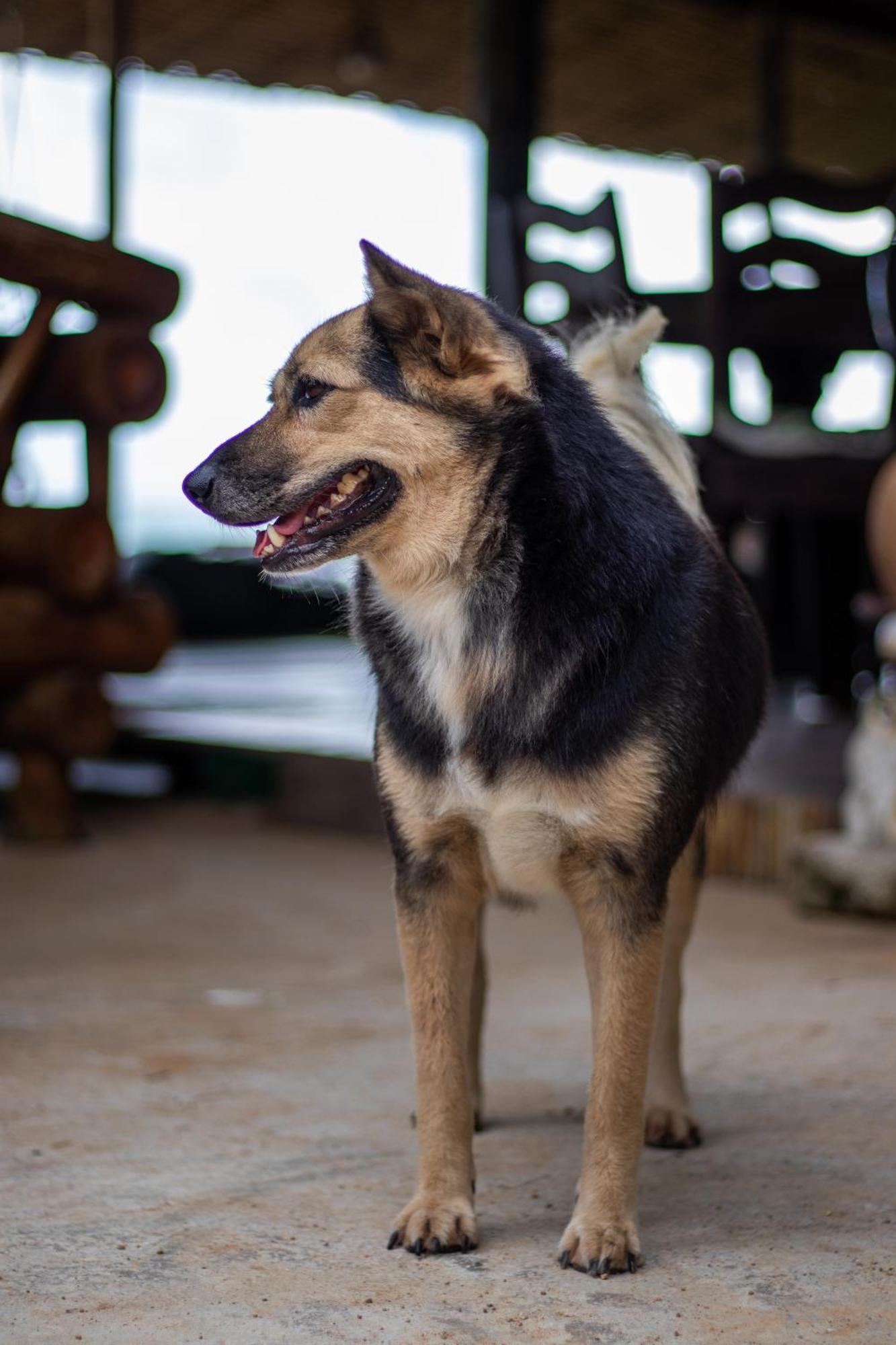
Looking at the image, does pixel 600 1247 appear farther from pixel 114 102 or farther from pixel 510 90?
pixel 114 102

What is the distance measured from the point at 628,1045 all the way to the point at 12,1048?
147 centimetres

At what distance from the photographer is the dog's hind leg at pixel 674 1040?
94.0 inches

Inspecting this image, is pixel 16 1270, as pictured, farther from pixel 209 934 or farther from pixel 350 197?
pixel 350 197

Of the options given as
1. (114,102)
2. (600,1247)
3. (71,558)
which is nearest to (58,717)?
(71,558)

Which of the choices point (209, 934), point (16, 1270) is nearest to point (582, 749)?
point (16, 1270)

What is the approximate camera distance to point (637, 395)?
8.09ft

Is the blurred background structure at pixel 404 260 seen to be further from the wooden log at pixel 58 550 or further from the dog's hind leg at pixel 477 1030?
the dog's hind leg at pixel 477 1030

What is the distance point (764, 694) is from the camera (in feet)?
8.18

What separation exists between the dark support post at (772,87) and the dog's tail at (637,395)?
6.67 meters

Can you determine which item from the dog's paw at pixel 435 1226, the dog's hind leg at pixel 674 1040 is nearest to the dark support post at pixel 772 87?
the dog's hind leg at pixel 674 1040

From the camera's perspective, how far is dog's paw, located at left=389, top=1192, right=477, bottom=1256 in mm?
1932

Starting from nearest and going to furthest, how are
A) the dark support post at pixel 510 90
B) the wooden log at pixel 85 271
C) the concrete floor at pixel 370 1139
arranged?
the concrete floor at pixel 370 1139
the wooden log at pixel 85 271
the dark support post at pixel 510 90

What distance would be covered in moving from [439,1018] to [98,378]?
11.5ft

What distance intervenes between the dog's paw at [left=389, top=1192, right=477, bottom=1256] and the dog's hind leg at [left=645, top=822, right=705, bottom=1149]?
50cm
